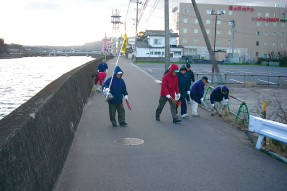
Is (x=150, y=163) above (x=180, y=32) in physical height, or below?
below

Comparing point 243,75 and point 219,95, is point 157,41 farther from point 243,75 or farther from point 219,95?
point 219,95

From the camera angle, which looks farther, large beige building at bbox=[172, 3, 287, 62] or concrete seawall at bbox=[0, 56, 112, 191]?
large beige building at bbox=[172, 3, 287, 62]

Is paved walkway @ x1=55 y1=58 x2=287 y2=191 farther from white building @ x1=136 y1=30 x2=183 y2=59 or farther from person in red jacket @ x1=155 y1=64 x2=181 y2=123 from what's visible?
white building @ x1=136 y1=30 x2=183 y2=59

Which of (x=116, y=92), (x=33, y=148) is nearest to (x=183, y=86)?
(x=116, y=92)

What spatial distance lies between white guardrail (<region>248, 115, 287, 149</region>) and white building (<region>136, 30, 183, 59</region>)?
64.9 metres

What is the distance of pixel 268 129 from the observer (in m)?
7.20

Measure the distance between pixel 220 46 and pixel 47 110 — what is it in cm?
7864

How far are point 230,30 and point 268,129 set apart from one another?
7710 cm

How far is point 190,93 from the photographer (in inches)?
452

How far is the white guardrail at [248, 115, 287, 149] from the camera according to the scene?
21.6 feet

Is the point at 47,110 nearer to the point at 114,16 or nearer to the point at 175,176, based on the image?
the point at 175,176

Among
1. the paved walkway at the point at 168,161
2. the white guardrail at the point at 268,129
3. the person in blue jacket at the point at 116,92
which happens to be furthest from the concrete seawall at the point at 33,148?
the white guardrail at the point at 268,129

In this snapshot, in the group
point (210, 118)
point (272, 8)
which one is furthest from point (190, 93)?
point (272, 8)

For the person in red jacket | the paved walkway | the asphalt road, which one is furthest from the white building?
the paved walkway
